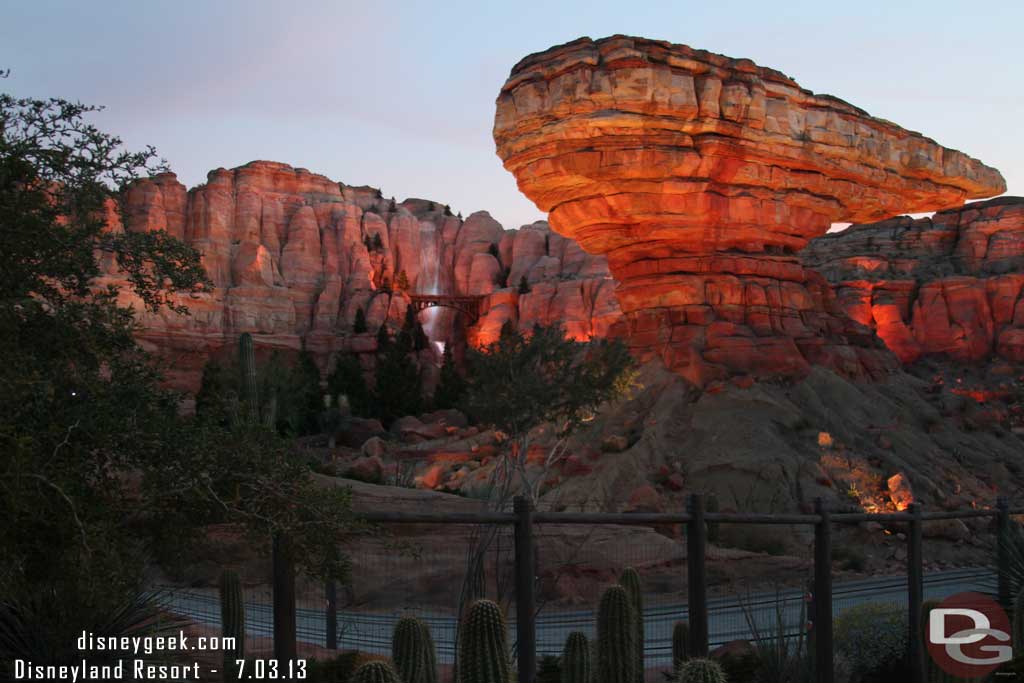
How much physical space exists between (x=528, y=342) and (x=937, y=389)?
13.9m

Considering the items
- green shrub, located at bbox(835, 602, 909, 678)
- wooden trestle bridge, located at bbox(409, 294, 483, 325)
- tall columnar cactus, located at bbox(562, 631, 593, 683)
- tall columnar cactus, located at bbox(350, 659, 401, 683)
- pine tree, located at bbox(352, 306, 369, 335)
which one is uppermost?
wooden trestle bridge, located at bbox(409, 294, 483, 325)

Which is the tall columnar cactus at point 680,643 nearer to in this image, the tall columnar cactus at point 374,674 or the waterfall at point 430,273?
the tall columnar cactus at point 374,674

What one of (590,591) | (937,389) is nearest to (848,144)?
(937,389)

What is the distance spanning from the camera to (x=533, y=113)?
25.8 m

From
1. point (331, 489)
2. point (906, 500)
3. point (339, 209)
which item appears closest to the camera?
point (331, 489)

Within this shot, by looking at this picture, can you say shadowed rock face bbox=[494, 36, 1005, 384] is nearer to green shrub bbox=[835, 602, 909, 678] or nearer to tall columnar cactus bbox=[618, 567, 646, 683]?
green shrub bbox=[835, 602, 909, 678]

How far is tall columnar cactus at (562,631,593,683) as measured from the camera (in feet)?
25.0

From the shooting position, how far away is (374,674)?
18.7 feet

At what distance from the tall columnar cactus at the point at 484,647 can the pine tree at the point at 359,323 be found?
54671 mm

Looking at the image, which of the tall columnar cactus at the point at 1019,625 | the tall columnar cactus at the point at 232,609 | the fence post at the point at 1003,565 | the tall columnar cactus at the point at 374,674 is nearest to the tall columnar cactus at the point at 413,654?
the tall columnar cactus at the point at 374,674

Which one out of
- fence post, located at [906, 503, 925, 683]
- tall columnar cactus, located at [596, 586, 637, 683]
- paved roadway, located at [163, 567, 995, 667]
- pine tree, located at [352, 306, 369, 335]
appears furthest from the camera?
pine tree, located at [352, 306, 369, 335]

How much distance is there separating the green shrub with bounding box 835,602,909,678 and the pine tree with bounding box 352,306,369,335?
168 feet

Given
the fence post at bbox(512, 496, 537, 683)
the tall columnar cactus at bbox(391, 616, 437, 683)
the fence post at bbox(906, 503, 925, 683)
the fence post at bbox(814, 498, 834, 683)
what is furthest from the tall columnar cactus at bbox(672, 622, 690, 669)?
the tall columnar cactus at bbox(391, 616, 437, 683)

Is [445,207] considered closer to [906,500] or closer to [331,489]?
[906,500]
